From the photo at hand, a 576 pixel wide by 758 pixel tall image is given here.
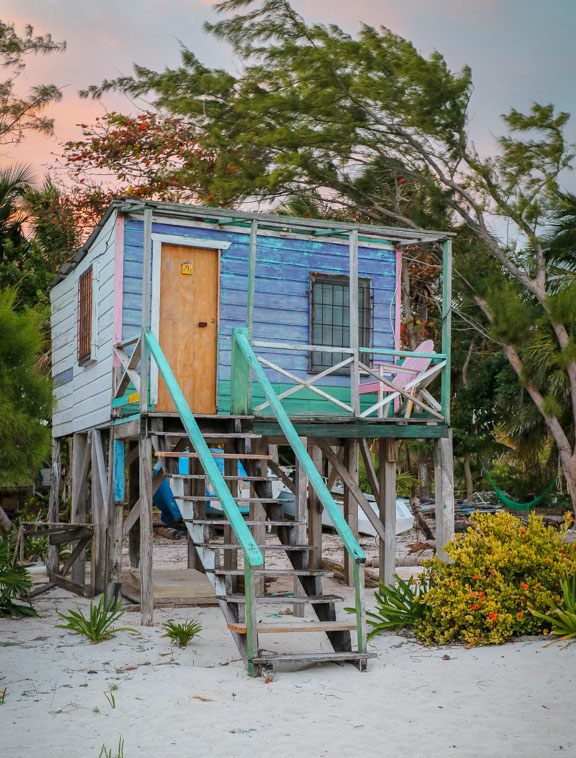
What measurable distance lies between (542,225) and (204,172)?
6998mm

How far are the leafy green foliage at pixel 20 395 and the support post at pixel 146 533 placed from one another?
1012 millimetres

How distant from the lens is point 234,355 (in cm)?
965

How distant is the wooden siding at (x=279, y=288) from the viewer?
1053cm

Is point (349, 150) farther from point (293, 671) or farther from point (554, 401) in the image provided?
point (293, 671)

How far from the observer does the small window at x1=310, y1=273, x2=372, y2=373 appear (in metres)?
11.5

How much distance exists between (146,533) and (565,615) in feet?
13.2

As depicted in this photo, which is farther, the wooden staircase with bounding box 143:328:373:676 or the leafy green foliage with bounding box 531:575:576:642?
the leafy green foliage with bounding box 531:575:576:642

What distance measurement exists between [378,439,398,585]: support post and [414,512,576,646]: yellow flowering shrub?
117 inches

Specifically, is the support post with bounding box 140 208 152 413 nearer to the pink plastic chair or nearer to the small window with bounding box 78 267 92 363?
the small window with bounding box 78 267 92 363

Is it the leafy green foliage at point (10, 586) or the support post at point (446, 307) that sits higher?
the support post at point (446, 307)

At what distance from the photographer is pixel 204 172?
18.8 metres

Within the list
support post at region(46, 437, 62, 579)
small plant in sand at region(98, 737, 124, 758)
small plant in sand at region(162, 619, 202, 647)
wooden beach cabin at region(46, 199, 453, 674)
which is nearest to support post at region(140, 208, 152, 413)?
wooden beach cabin at region(46, 199, 453, 674)

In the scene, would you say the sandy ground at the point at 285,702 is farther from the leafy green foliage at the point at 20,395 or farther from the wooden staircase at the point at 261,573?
the leafy green foliage at the point at 20,395

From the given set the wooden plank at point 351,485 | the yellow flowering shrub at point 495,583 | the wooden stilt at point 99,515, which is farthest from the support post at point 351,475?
the yellow flowering shrub at point 495,583
